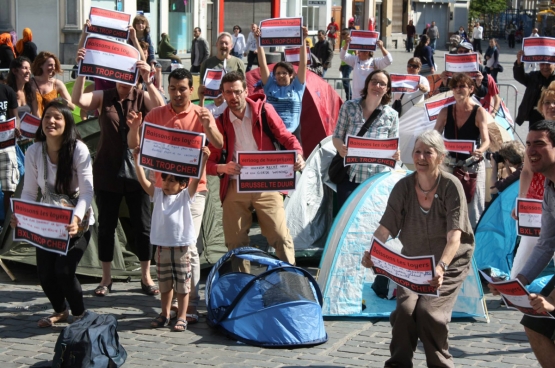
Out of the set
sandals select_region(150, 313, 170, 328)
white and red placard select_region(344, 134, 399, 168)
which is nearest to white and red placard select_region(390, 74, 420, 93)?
white and red placard select_region(344, 134, 399, 168)

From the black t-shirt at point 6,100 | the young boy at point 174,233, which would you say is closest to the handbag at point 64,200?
the young boy at point 174,233

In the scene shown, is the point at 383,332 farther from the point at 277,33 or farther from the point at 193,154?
the point at 277,33

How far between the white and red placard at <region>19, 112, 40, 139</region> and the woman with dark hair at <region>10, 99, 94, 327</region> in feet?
7.73

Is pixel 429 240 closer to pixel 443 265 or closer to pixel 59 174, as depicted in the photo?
pixel 443 265

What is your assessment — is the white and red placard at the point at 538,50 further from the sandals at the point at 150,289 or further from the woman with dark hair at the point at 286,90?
the sandals at the point at 150,289

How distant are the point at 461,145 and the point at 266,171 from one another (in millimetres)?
1961

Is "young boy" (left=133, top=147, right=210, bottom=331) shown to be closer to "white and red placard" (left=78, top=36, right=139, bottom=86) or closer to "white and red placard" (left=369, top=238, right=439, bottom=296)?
"white and red placard" (left=78, top=36, right=139, bottom=86)

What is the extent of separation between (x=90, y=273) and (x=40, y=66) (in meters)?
2.49

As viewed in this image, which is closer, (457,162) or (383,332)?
(383,332)

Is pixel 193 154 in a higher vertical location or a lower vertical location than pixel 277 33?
lower

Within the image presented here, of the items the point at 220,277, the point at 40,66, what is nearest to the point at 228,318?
the point at 220,277

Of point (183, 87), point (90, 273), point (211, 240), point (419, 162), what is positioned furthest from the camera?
point (211, 240)

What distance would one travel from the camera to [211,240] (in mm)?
8164

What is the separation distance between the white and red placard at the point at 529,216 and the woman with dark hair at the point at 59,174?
2855mm
